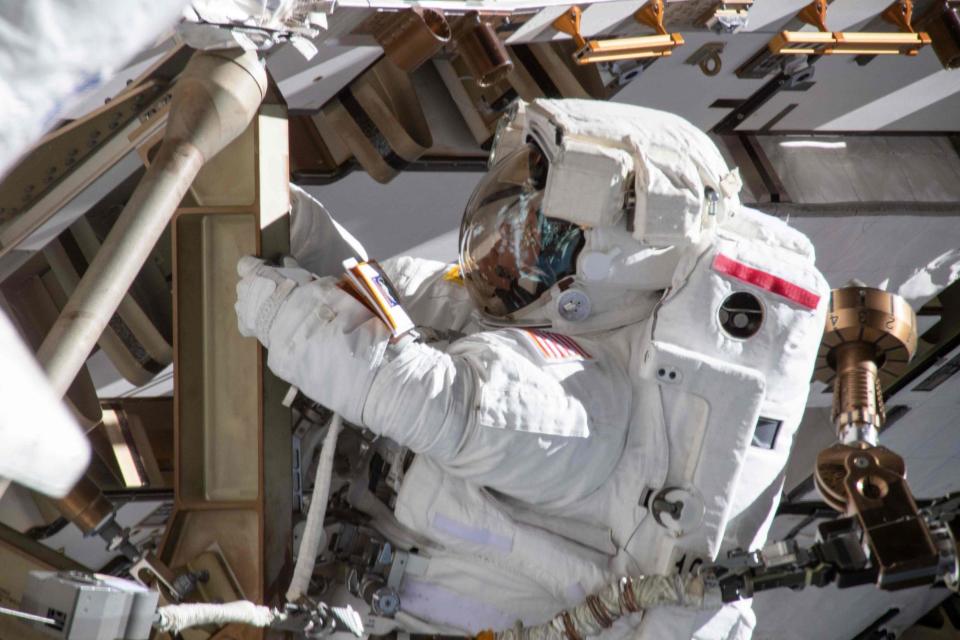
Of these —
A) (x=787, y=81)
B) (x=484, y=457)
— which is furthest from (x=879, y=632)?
(x=484, y=457)

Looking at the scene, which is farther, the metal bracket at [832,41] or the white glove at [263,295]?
the metal bracket at [832,41]

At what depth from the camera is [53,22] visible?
0.94 m

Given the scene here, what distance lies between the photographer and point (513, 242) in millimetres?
2436

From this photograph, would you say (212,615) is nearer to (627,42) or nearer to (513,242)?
(513,242)

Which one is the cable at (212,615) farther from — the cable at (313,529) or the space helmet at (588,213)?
the space helmet at (588,213)

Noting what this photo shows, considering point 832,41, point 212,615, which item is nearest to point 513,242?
point 212,615

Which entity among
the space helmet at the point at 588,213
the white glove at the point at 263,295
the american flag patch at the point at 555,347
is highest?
the white glove at the point at 263,295

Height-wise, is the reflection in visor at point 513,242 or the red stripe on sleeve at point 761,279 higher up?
the reflection in visor at point 513,242

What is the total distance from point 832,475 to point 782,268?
383mm

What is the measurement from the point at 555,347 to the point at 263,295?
522 mm

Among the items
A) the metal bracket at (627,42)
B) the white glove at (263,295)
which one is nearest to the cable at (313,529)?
the white glove at (263,295)

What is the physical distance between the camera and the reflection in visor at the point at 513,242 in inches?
94.7

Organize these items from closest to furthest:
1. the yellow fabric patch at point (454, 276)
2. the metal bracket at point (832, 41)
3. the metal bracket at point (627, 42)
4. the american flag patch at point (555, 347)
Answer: the american flag patch at point (555, 347)
the yellow fabric patch at point (454, 276)
the metal bracket at point (627, 42)
the metal bracket at point (832, 41)

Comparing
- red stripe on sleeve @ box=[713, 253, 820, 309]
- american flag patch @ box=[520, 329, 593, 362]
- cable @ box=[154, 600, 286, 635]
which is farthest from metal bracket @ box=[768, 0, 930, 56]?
cable @ box=[154, 600, 286, 635]
